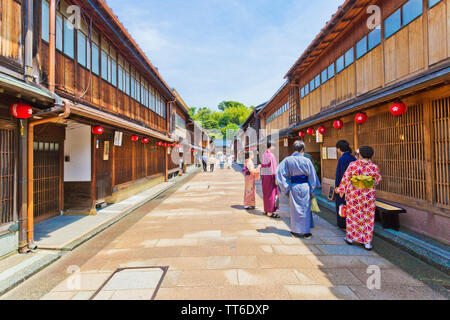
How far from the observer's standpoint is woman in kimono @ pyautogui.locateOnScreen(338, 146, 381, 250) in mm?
4906

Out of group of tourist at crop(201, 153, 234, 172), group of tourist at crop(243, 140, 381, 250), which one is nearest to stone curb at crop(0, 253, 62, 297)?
group of tourist at crop(243, 140, 381, 250)

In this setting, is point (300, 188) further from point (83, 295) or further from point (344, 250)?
point (83, 295)

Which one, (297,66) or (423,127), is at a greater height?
(297,66)

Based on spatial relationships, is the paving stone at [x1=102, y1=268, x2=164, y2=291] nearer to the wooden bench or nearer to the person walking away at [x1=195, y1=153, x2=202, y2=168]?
the wooden bench

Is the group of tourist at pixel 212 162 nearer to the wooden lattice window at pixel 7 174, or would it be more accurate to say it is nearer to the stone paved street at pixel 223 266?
the stone paved street at pixel 223 266

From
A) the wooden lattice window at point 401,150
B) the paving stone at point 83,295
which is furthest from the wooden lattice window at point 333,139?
the paving stone at point 83,295

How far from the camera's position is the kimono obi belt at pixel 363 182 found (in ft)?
15.9

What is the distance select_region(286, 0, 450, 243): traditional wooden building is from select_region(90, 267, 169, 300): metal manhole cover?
19.5ft

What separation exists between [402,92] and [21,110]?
26.6ft

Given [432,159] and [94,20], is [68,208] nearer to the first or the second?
[94,20]

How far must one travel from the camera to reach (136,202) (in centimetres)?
1017

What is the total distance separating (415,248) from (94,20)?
37.9 ft

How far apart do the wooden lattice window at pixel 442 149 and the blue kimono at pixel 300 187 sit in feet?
8.35
